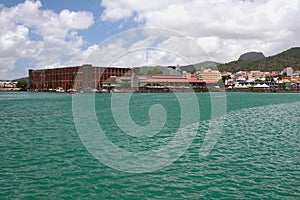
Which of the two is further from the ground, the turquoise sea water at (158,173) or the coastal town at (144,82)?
the coastal town at (144,82)

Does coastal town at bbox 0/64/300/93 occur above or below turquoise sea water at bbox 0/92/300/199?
above

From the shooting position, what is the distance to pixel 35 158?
44.1 feet

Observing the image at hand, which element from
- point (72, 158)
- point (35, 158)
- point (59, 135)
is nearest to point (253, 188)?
point (72, 158)

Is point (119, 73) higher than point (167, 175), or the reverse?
point (119, 73)

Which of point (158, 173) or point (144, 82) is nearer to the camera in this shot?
point (158, 173)

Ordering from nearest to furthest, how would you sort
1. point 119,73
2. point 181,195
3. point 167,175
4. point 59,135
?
point 181,195
point 167,175
point 59,135
point 119,73

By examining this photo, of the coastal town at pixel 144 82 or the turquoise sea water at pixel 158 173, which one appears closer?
the turquoise sea water at pixel 158 173

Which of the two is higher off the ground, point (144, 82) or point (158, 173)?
→ point (144, 82)

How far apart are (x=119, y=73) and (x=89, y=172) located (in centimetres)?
8818

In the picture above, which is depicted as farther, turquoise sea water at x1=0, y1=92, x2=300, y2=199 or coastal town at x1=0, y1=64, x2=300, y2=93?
coastal town at x1=0, y1=64, x2=300, y2=93

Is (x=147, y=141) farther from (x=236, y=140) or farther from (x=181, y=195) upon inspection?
(x=181, y=195)

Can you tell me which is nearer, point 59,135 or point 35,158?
point 35,158

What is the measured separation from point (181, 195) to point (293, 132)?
14.2m

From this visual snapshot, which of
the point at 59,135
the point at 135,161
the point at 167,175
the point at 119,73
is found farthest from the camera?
the point at 119,73
